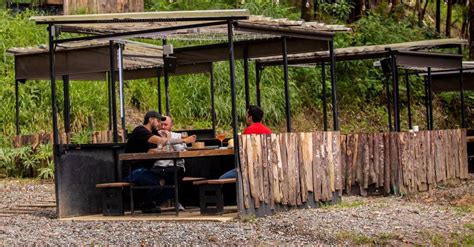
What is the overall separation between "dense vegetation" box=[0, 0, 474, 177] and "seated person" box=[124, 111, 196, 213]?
639cm

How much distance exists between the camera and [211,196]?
1455 centimetres

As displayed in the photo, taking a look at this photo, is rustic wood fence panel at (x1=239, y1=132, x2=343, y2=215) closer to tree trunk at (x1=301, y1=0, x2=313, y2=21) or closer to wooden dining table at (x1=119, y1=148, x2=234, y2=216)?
wooden dining table at (x1=119, y1=148, x2=234, y2=216)

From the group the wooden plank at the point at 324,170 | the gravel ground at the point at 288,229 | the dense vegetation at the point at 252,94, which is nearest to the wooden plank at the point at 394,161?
the gravel ground at the point at 288,229

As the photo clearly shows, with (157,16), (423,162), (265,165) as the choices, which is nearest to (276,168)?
(265,165)

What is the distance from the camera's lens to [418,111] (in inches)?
1312

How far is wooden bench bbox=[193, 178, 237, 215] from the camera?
14.4 metres

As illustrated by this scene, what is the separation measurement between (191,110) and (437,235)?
15.3 m

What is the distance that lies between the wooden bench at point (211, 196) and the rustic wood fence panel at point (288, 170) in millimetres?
414

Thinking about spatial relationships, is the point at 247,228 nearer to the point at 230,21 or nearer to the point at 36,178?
→ the point at 230,21

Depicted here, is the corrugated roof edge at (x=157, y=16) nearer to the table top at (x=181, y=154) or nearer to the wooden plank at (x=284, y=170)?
the table top at (x=181, y=154)

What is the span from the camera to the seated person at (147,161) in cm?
1505

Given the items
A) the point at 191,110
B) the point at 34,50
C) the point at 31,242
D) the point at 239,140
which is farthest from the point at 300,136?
the point at 191,110

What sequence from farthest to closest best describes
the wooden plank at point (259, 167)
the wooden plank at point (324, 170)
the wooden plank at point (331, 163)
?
1. the wooden plank at point (331, 163)
2. the wooden plank at point (324, 170)
3. the wooden plank at point (259, 167)

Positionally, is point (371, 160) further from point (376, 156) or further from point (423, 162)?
point (423, 162)
